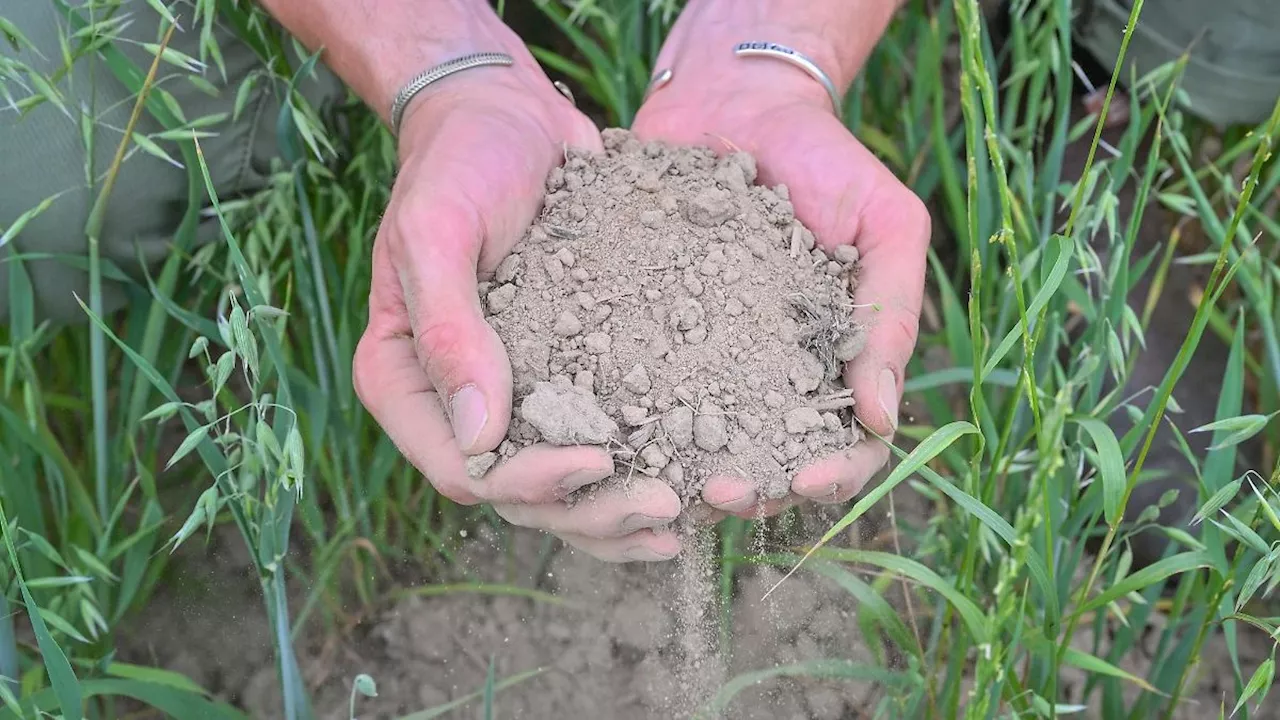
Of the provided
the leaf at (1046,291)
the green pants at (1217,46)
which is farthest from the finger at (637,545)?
the green pants at (1217,46)

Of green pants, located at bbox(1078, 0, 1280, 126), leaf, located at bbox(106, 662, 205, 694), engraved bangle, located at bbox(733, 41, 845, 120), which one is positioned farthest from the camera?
green pants, located at bbox(1078, 0, 1280, 126)

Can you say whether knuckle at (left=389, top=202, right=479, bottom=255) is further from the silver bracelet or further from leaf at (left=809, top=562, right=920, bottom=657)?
leaf at (left=809, top=562, right=920, bottom=657)

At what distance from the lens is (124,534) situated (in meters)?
1.21

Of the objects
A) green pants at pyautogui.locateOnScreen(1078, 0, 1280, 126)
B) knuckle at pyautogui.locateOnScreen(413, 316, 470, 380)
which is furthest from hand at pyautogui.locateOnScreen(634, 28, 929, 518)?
green pants at pyautogui.locateOnScreen(1078, 0, 1280, 126)

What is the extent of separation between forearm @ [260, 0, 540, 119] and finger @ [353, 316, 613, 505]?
33 cm

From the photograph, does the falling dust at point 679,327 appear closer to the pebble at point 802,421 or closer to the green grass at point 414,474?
the pebble at point 802,421

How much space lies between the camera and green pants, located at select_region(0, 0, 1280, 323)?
3.59 feet

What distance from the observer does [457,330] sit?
0.82m

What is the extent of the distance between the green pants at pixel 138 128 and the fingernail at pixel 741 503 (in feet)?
2.15

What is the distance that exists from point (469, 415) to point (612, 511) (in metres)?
0.13

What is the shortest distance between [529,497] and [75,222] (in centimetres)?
67

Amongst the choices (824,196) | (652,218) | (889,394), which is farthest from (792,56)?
(889,394)

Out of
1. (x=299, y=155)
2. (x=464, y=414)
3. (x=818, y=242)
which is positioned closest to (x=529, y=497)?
(x=464, y=414)

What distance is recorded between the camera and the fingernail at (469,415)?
0.79m
